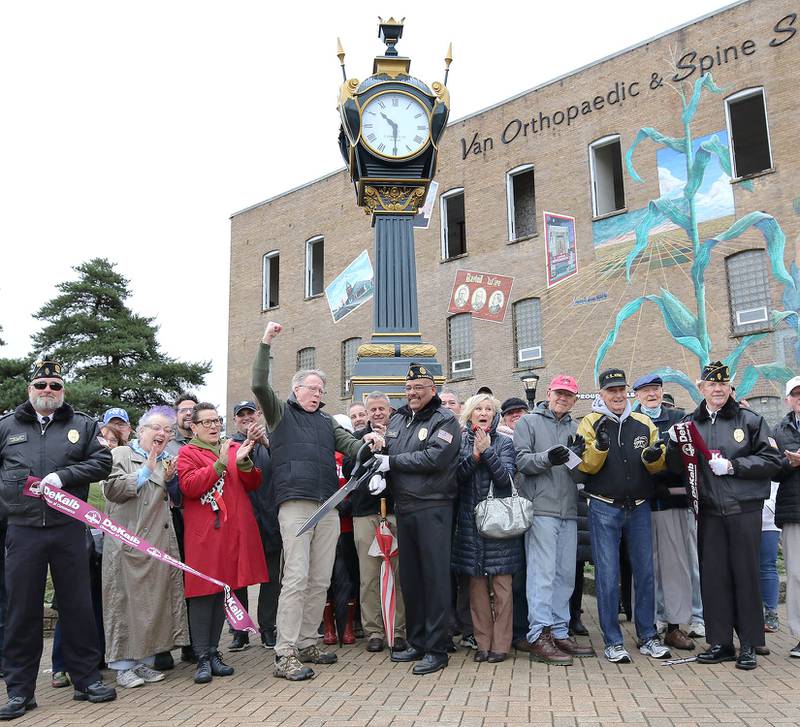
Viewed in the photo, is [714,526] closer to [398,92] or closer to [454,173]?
[398,92]

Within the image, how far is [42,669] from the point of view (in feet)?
21.4

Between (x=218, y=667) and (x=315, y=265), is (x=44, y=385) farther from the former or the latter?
(x=315, y=265)

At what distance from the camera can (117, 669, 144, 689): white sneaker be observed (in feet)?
18.6

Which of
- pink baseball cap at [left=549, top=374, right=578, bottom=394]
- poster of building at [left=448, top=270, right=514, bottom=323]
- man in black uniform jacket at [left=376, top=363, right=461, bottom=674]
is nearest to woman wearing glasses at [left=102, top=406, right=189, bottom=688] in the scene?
man in black uniform jacket at [left=376, top=363, right=461, bottom=674]

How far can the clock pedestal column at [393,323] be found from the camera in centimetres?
819

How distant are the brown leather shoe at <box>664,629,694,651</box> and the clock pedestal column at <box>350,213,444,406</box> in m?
3.17

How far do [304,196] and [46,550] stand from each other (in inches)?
986

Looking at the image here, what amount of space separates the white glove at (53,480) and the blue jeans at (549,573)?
3446 mm

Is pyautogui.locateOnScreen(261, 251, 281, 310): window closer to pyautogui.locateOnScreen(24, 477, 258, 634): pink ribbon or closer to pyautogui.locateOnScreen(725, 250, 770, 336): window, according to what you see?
pyautogui.locateOnScreen(725, 250, 770, 336): window

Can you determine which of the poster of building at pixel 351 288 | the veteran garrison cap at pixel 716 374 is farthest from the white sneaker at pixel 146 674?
the poster of building at pixel 351 288

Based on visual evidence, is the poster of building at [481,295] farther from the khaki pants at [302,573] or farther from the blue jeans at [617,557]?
the khaki pants at [302,573]

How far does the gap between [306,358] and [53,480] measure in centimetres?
2319

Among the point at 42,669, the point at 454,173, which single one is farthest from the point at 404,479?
the point at 454,173

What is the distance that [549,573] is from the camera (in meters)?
5.98
